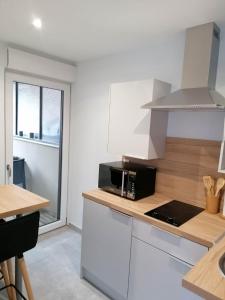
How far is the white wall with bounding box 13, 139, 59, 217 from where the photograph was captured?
3373 mm

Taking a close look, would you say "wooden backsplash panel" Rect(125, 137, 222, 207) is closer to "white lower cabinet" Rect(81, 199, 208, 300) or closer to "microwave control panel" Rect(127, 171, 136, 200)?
"microwave control panel" Rect(127, 171, 136, 200)

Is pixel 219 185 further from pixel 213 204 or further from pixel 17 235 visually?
pixel 17 235

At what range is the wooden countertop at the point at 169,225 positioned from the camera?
1.49m

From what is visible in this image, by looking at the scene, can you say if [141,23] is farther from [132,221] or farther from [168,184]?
[132,221]

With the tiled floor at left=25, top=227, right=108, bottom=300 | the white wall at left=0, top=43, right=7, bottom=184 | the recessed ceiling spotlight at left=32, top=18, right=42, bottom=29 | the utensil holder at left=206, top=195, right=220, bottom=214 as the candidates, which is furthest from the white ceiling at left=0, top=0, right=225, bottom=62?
the tiled floor at left=25, top=227, right=108, bottom=300

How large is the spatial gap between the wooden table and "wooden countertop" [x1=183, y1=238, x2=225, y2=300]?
1.09m

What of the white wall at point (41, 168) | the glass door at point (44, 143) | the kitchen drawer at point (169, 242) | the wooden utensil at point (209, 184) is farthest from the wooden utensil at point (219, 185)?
the white wall at point (41, 168)

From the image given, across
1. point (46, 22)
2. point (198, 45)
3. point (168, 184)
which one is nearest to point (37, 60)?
point (46, 22)

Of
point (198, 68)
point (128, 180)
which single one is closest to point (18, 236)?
point (128, 180)

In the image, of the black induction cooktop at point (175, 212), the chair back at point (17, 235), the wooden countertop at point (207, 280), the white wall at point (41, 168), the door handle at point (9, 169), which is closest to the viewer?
the wooden countertop at point (207, 280)

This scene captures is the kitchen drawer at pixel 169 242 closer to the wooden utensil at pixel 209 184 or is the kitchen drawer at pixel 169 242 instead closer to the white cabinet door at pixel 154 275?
the white cabinet door at pixel 154 275

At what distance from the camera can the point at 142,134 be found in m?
2.06

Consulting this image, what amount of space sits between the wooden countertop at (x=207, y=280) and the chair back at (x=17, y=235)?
97cm

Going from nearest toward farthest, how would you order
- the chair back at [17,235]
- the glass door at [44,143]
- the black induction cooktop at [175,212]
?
the chair back at [17,235] < the black induction cooktop at [175,212] < the glass door at [44,143]
